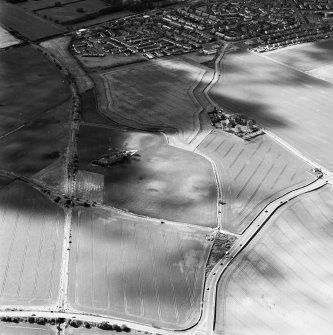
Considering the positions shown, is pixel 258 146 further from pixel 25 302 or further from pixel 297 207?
pixel 25 302

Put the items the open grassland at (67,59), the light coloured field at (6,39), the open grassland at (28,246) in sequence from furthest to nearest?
the light coloured field at (6,39) < the open grassland at (67,59) < the open grassland at (28,246)

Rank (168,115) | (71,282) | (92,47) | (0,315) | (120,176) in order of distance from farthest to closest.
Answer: (92,47) → (168,115) → (120,176) → (71,282) → (0,315)

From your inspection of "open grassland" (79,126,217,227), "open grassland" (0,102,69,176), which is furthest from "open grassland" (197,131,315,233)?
"open grassland" (0,102,69,176)

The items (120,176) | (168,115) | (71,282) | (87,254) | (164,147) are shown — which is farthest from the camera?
(168,115)

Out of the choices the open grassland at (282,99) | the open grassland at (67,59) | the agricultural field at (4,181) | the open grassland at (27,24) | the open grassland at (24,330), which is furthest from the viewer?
the open grassland at (27,24)

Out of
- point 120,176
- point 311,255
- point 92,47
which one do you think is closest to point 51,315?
point 120,176

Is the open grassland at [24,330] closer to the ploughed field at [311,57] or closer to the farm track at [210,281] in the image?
the farm track at [210,281]

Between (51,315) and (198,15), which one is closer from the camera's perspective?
(51,315)

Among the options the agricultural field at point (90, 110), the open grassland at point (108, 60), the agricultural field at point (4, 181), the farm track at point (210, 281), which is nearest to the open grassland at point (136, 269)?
the farm track at point (210, 281)
